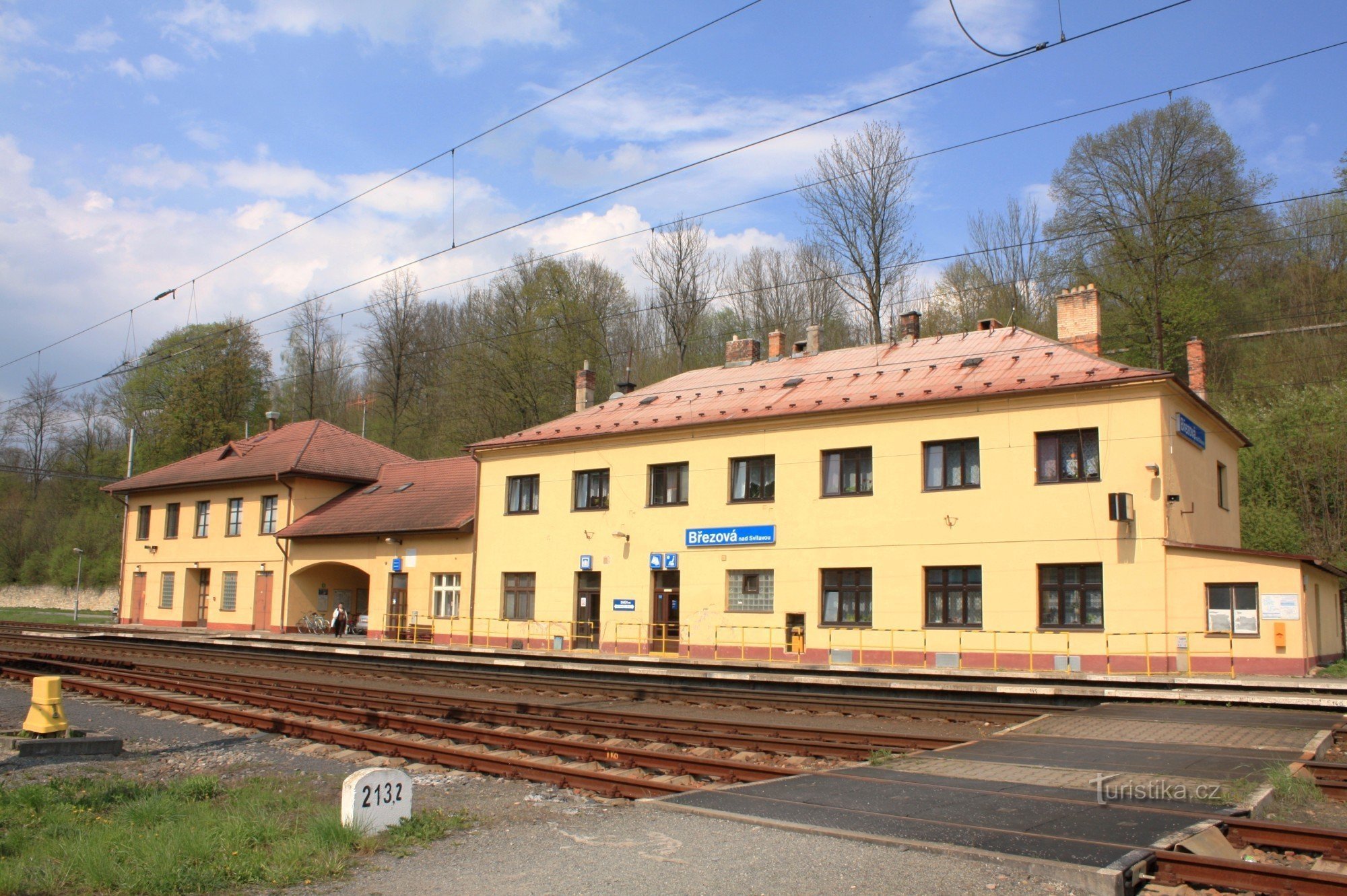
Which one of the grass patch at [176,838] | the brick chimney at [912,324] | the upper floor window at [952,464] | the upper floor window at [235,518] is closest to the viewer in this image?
the grass patch at [176,838]

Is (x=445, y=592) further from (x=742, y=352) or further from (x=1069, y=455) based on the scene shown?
(x=1069, y=455)

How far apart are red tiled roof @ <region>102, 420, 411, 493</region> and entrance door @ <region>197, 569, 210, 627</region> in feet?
12.7

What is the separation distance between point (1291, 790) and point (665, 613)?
20169 millimetres

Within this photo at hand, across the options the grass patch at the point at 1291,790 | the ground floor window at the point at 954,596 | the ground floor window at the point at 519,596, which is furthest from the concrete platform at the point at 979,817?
the ground floor window at the point at 519,596

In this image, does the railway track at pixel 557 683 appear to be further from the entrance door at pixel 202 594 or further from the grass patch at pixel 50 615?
the grass patch at pixel 50 615

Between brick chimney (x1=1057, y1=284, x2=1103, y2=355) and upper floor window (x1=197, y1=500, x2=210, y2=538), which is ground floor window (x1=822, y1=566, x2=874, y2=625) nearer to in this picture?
brick chimney (x1=1057, y1=284, x2=1103, y2=355)

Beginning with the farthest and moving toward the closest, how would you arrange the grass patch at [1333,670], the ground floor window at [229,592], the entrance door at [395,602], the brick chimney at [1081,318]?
the ground floor window at [229,592] < the entrance door at [395,602] < the brick chimney at [1081,318] < the grass patch at [1333,670]

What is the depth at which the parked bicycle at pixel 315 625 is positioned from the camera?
3781 centimetres

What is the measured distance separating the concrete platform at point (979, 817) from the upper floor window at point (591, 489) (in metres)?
20.2

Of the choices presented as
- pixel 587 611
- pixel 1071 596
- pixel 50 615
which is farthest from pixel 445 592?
pixel 50 615

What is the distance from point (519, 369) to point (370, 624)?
15.7 metres

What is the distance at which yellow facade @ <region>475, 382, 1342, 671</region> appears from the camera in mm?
21469

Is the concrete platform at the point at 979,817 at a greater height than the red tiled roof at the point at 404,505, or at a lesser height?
lesser
